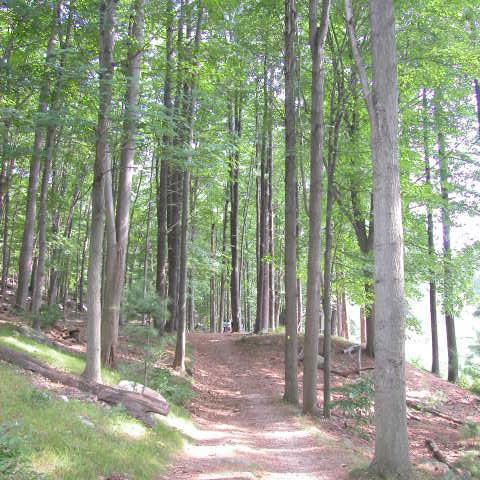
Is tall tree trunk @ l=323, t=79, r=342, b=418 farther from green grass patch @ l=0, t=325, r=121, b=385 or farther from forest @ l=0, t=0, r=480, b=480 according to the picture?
green grass patch @ l=0, t=325, r=121, b=385

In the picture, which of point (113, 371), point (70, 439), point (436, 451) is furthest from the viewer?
point (113, 371)

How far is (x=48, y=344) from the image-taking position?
11.9 m

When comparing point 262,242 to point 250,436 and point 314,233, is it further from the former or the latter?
point 250,436

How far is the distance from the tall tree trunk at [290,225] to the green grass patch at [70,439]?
4.70 metres

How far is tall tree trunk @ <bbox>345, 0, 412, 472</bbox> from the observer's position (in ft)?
20.3

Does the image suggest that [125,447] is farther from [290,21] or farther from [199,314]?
[199,314]

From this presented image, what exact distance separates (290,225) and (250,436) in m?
5.45

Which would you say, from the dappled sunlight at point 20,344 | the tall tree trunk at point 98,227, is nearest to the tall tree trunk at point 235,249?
the dappled sunlight at point 20,344

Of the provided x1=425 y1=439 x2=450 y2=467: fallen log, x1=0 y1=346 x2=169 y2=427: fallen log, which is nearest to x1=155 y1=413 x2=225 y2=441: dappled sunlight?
x1=0 y1=346 x2=169 y2=427: fallen log

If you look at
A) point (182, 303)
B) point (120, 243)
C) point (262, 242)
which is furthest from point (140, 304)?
point (262, 242)

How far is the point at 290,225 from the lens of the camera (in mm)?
12508

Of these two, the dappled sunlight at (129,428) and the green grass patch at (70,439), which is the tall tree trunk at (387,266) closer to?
the green grass patch at (70,439)

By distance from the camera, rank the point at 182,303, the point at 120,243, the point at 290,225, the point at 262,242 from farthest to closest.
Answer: the point at 262,242, the point at 182,303, the point at 290,225, the point at 120,243

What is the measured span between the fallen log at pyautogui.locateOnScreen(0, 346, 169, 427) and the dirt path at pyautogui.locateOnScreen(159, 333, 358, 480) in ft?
3.11
